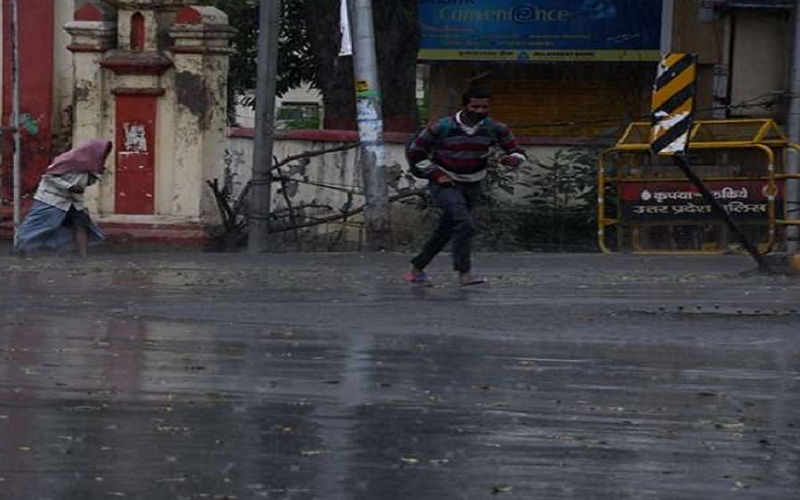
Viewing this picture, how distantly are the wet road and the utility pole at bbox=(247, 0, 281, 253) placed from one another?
4.59 metres

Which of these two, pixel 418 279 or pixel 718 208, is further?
pixel 718 208

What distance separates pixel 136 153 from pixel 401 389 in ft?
40.0

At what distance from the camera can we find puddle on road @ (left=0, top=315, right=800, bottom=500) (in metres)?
7.43

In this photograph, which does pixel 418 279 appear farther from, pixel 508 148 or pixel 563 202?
pixel 563 202

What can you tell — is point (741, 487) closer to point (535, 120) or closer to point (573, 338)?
point (573, 338)

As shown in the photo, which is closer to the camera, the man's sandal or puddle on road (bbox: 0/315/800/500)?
puddle on road (bbox: 0/315/800/500)

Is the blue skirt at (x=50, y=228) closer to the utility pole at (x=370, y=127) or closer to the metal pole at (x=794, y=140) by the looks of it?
the utility pole at (x=370, y=127)

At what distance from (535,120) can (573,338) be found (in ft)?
58.6

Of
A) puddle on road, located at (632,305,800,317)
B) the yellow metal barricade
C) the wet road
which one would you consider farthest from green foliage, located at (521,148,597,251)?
puddle on road, located at (632,305,800,317)

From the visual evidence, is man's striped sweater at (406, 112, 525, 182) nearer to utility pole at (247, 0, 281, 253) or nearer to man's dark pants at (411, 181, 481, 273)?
man's dark pants at (411, 181, 481, 273)

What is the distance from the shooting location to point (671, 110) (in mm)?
15406

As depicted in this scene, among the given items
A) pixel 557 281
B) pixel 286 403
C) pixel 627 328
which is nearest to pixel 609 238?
pixel 557 281

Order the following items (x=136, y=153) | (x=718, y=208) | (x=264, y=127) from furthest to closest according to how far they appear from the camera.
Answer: (x=136, y=153) < (x=264, y=127) < (x=718, y=208)

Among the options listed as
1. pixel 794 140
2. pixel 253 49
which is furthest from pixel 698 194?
pixel 253 49
